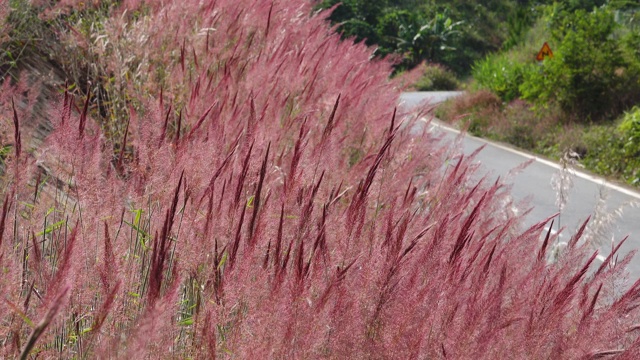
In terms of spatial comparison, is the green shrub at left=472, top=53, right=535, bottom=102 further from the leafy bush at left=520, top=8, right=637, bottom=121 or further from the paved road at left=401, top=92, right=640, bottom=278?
the paved road at left=401, top=92, right=640, bottom=278

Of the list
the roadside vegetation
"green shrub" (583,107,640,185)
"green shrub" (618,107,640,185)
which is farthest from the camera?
the roadside vegetation

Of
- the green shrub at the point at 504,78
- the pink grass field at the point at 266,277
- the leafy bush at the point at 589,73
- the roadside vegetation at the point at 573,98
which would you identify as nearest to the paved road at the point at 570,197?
the roadside vegetation at the point at 573,98

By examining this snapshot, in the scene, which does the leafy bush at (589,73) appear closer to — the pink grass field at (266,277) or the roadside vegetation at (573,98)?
the roadside vegetation at (573,98)

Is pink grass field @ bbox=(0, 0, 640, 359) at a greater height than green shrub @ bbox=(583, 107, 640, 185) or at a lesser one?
greater

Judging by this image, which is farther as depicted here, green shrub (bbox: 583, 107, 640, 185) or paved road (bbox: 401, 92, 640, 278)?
green shrub (bbox: 583, 107, 640, 185)

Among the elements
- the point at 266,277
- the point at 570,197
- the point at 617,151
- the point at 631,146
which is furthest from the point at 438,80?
the point at 266,277

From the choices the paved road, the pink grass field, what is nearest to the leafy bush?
the paved road

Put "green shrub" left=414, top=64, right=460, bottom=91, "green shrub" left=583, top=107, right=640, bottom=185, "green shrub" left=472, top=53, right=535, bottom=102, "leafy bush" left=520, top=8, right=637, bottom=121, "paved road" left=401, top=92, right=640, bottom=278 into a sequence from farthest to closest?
"green shrub" left=414, top=64, right=460, bottom=91, "green shrub" left=472, top=53, right=535, bottom=102, "leafy bush" left=520, top=8, right=637, bottom=121, "green shrub" left=583, top=107, right=640, bottom=185, "paved road" left=401, top=92, right=640, bottom=278

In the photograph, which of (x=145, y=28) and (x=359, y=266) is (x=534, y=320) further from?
(x=145, y=28)

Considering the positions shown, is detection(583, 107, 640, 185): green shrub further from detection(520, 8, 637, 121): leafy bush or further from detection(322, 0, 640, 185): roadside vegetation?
detection(520, 8, 637, 121): leafy bush

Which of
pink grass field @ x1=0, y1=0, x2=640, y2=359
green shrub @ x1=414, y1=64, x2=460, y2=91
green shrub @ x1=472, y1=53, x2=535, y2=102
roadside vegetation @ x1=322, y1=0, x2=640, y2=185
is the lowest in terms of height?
green shrub @ x1=414, y1=64, x2=460, y2=91

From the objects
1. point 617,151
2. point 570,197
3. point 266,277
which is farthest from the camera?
point 617,151

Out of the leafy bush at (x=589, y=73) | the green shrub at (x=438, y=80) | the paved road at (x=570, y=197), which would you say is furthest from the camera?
the green shrub at (x=438, y=80)

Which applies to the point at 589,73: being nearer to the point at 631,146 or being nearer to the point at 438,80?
the point at 631,146
